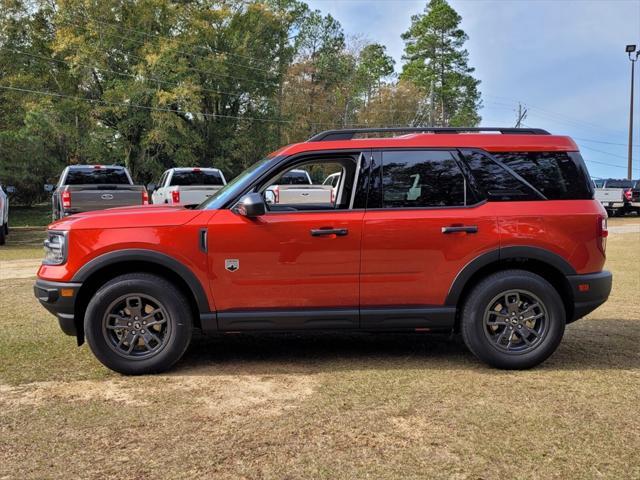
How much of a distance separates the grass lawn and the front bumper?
0.45 metres

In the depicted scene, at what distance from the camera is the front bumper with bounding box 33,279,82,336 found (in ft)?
14.6

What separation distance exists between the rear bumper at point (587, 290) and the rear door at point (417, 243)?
2.52ft

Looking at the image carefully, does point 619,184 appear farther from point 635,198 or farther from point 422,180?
point 422,180

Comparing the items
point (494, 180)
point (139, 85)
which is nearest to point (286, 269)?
point (494, 180)

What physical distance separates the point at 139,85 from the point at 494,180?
25.2m

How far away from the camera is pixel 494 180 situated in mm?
4719

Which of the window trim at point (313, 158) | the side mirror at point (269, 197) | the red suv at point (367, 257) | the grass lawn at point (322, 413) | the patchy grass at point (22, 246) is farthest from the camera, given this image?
the patchy grass at point (22, 246)

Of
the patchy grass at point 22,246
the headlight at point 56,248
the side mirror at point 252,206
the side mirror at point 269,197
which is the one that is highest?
the side mirror at point 269,197

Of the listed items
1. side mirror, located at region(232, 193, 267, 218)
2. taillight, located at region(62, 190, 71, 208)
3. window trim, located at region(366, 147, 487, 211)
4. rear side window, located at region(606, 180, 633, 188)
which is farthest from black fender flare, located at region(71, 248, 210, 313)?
rear side window, located at region(606, 180, 633, 188)

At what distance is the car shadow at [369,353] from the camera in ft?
15.7

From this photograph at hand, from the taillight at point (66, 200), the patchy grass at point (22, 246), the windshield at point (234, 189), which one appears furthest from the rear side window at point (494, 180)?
the patchy grass at point (22, 246)

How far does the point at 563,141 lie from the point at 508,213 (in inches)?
33.3

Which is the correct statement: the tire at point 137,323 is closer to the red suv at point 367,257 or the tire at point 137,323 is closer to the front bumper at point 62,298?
the red suv at point 367,257

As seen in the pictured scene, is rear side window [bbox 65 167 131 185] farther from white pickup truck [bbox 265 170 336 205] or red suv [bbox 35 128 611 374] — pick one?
red suv [bbox 35 128 611 374]
